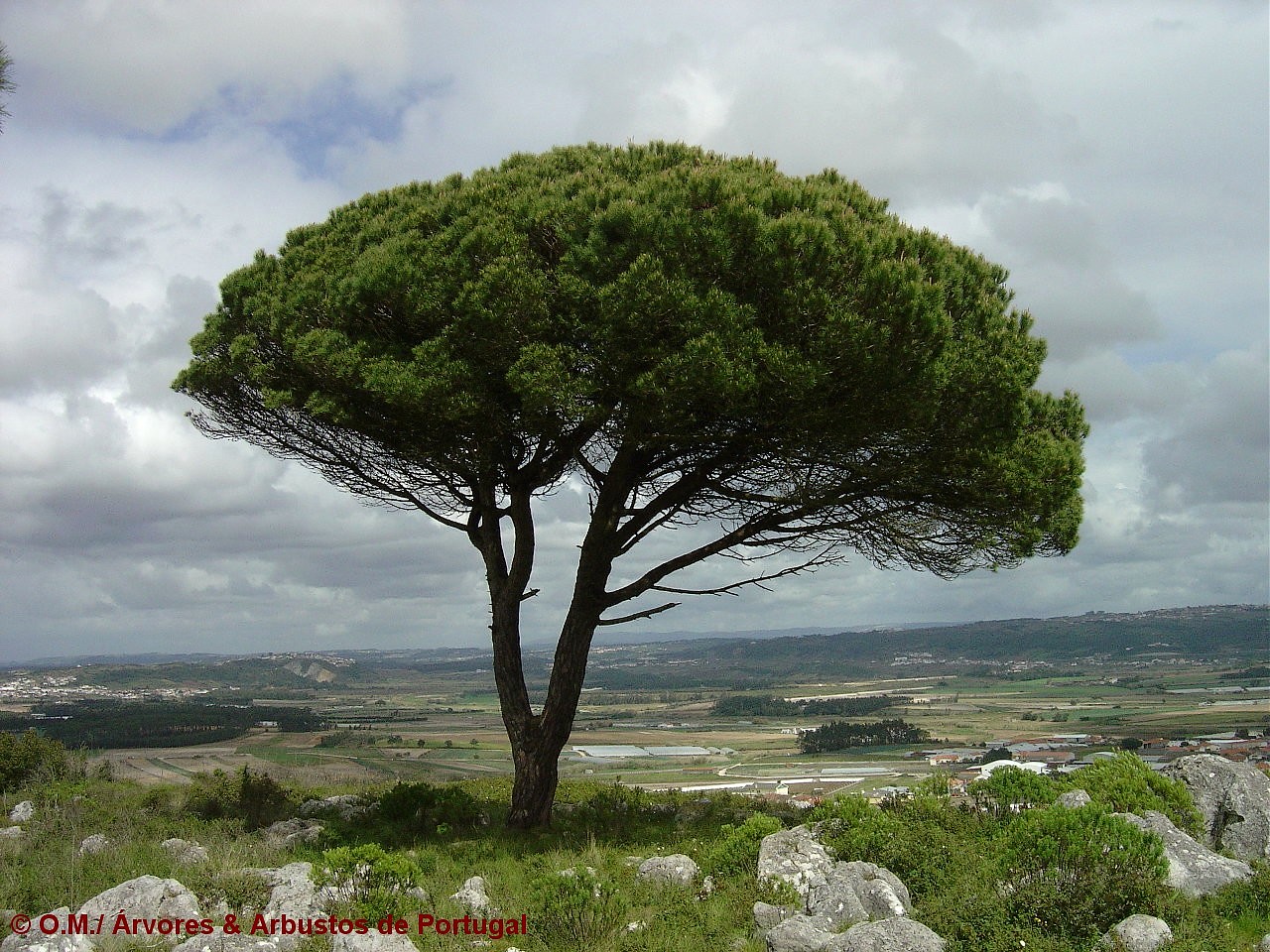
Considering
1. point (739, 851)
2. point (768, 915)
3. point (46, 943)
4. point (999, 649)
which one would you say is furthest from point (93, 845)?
point (999, 649)

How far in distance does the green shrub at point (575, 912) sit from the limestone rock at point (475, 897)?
81 centimetres

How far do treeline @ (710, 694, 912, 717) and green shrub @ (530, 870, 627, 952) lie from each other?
3726 centimetres

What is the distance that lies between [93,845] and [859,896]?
9.51 metres

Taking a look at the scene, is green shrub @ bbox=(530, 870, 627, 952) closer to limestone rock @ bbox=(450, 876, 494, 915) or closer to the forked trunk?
limestone rock @ bbox=(450, 876, 494, 915)

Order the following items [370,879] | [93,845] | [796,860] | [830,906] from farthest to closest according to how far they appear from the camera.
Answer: [93,845], [796,860], [370,879], [830,906]

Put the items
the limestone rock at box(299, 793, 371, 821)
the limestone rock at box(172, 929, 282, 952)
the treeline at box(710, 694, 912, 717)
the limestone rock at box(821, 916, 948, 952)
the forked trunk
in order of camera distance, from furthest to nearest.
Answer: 1. the treeline at box(710, 694, 912, 717)
2. the limestone rock at box(299, 793, 371, 821)
3. the forked trunk
4. the limestone rock at box(172, 929, 282, 952)
5. the limestone rock at box(821, 916, 948, 952)

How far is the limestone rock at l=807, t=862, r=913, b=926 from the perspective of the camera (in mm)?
7688

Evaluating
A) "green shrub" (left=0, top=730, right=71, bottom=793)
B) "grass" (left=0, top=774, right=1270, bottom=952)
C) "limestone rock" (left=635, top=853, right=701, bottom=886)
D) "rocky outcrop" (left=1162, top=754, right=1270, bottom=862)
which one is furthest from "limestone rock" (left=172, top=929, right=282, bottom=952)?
"green shrub" (left=0, top=730, right=71, bottom=793)

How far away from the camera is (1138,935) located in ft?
22.5

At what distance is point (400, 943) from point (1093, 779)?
867cm

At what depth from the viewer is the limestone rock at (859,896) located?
7688 millimetres

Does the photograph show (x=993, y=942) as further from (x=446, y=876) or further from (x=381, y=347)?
(x=381, y=347)

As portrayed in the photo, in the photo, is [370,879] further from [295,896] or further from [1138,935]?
[1138,935]

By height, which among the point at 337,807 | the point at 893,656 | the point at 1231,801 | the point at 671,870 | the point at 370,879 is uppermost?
the point at 370,879
